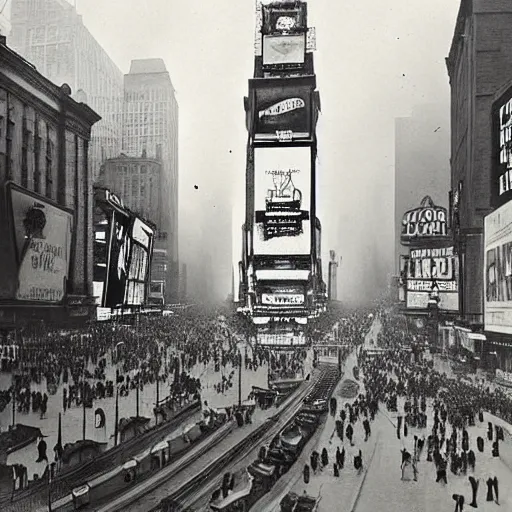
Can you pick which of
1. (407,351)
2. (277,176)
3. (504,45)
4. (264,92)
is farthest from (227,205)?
(504,45)

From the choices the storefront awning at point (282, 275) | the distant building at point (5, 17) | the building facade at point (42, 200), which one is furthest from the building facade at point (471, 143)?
the distant building at point (5, 17)

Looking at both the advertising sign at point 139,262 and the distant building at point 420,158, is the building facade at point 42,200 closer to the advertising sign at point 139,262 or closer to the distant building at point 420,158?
the advertising sign at point 139,262

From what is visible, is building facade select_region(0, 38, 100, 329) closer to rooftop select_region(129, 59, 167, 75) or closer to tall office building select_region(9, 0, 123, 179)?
tall office building select_region(9, 0, 123, 179)

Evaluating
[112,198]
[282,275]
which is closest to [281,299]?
[282,275]

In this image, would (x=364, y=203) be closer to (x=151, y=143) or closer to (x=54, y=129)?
(x=151, y=143)

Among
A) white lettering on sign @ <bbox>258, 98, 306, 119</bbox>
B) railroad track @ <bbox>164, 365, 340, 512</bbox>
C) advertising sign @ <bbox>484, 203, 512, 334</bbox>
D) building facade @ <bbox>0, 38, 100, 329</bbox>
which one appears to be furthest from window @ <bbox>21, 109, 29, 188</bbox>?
advertising sign @ <bbox>484, 203, 512, 334</bbox>

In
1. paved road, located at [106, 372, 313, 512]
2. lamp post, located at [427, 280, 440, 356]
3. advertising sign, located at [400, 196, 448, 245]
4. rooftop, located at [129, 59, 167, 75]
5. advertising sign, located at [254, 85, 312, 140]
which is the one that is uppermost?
rooftop, located at [129, 59, 167, 75]
